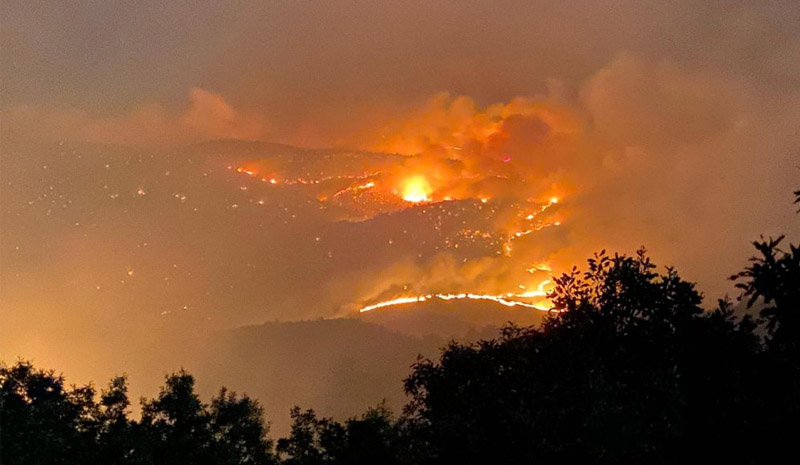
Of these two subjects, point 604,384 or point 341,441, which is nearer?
point 604,384

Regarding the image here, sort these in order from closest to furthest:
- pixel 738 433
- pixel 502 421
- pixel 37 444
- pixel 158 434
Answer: pixel 738 433 → pixel 502 421 → pixel 37 444 → pixel 158 434

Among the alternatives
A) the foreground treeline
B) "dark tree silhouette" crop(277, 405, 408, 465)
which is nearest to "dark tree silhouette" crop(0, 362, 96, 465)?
"dark tree silhouette" crop(277, 405, 408, 465)

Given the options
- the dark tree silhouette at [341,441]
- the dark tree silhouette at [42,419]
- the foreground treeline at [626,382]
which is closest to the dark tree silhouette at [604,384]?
the foreground treeline at [626,382]

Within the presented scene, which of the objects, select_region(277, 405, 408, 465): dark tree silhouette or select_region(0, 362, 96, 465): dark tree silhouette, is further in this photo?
select_region(0, 362, 96, 465): dark tree silhouette

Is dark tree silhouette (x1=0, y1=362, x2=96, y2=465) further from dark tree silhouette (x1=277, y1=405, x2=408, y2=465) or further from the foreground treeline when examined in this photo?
the foreground treeline

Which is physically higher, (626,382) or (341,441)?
(626,382)

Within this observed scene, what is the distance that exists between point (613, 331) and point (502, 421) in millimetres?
6412

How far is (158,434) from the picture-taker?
4659 centimetres

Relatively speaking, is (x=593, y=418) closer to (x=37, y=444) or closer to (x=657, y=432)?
(x=657, y=432)

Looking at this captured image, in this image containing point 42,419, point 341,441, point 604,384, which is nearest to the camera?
point 604,384

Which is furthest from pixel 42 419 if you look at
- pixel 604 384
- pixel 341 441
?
pixel 604 384

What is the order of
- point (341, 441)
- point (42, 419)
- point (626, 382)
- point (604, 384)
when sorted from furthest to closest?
point (42, 419)
point (341, 441)
point (626, 382)
point (604, 384)

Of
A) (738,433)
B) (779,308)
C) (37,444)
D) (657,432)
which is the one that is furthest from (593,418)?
(37,444)

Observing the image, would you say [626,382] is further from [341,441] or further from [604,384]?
[341,441]
